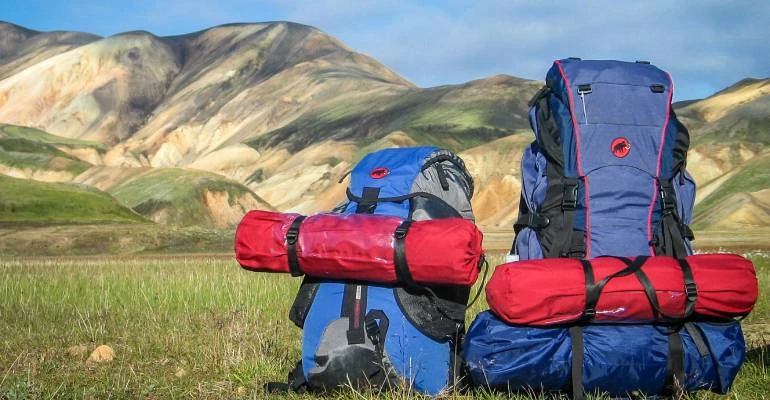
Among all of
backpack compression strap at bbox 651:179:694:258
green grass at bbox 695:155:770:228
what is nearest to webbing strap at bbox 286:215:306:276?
backpack compression strap at bbox 651:179:694:258

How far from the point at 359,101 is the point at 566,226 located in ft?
436

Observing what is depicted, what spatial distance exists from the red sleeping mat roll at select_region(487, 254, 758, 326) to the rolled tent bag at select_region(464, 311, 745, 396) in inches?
4.2

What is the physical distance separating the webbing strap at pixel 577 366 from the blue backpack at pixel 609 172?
591 mm

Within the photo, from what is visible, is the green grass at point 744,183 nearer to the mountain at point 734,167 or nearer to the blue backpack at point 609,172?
the mountain at point 734,167

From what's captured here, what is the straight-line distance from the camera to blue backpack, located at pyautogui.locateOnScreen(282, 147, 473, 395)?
4625mm

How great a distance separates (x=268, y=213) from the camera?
499cm

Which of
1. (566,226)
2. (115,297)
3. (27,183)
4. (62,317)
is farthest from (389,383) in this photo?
(27,183)

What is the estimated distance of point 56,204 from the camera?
146 feet

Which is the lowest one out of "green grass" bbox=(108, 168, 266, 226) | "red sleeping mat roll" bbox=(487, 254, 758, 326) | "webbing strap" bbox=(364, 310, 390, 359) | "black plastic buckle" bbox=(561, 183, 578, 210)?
"green grass" bbox=(108, 168, 266, 226)

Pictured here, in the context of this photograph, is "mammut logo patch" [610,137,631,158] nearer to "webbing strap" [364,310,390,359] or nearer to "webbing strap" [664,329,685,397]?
"webbing strap" [664,329,685,397]

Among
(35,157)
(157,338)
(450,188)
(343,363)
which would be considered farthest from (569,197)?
(35,157)

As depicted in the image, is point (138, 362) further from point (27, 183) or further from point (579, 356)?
point (27, 183)

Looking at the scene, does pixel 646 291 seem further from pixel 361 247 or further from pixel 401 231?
pixel 361 247

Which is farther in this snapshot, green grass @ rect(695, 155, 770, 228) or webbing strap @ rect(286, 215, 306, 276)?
green grass @ rect(695, 155, 770, 228)
